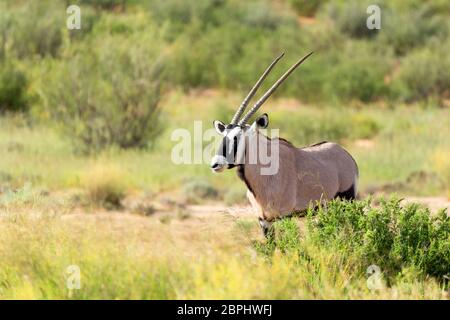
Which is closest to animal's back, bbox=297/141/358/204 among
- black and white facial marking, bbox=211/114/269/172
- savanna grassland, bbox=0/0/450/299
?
savanna grassland, bbox=0/0/450/299

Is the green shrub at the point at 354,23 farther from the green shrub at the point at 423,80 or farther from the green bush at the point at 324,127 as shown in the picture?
the green bush at the point at 324,127

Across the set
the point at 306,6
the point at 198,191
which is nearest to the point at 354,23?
the point at 306,6

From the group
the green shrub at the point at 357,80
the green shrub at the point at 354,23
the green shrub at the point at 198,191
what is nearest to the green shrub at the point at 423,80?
the green shrub at the point at 357,80

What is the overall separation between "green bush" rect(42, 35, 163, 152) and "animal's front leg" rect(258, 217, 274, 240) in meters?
9.55

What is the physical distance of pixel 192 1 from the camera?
111 ft

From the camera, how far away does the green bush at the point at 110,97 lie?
17.0 metres

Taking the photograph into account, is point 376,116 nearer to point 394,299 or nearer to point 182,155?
point 182,155

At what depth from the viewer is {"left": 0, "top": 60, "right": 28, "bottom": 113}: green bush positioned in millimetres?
19578

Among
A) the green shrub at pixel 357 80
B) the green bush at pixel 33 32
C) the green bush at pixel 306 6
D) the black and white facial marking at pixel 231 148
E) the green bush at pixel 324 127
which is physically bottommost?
the green bush at pixel 324 127

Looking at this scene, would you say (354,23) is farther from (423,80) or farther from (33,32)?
(33,32)

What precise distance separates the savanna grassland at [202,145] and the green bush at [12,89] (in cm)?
4

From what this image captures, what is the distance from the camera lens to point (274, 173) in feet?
24.6
